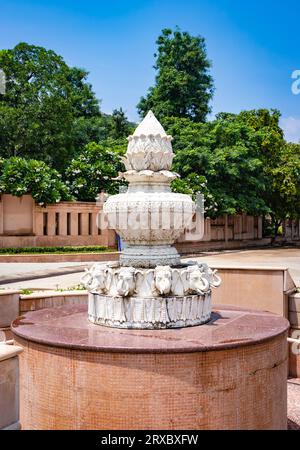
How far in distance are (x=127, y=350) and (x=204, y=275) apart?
1.83 m

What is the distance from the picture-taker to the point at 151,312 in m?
6.02

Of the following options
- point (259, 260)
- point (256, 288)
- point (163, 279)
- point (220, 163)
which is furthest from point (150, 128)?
point (220, 163)

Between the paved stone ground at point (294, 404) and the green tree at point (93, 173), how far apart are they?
60.0 feet

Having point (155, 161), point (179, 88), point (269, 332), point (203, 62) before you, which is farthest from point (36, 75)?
point (269, 332)

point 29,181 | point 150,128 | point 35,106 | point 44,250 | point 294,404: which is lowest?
point 294,404

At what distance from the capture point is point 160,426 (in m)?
4.77

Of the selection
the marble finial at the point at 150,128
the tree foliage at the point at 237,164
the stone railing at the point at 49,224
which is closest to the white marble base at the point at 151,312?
the marble finial at the point at 150,128

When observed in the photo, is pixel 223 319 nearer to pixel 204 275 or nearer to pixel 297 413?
pixel 204 275

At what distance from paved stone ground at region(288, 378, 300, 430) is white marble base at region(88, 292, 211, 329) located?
6.25 ft

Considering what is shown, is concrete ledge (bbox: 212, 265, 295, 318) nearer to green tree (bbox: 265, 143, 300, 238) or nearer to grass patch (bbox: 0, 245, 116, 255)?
grass patch (bbox: 0, 245, 116, 255)

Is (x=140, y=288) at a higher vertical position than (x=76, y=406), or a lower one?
higher

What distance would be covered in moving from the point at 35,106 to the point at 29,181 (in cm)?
700

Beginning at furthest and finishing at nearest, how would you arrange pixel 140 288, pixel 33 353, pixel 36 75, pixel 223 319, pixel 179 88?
pixel 179 88, pixel 36 75, pixel 223 319, pixel 140 288, pixel 33 353

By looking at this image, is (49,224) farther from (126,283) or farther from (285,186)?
(126,283)
